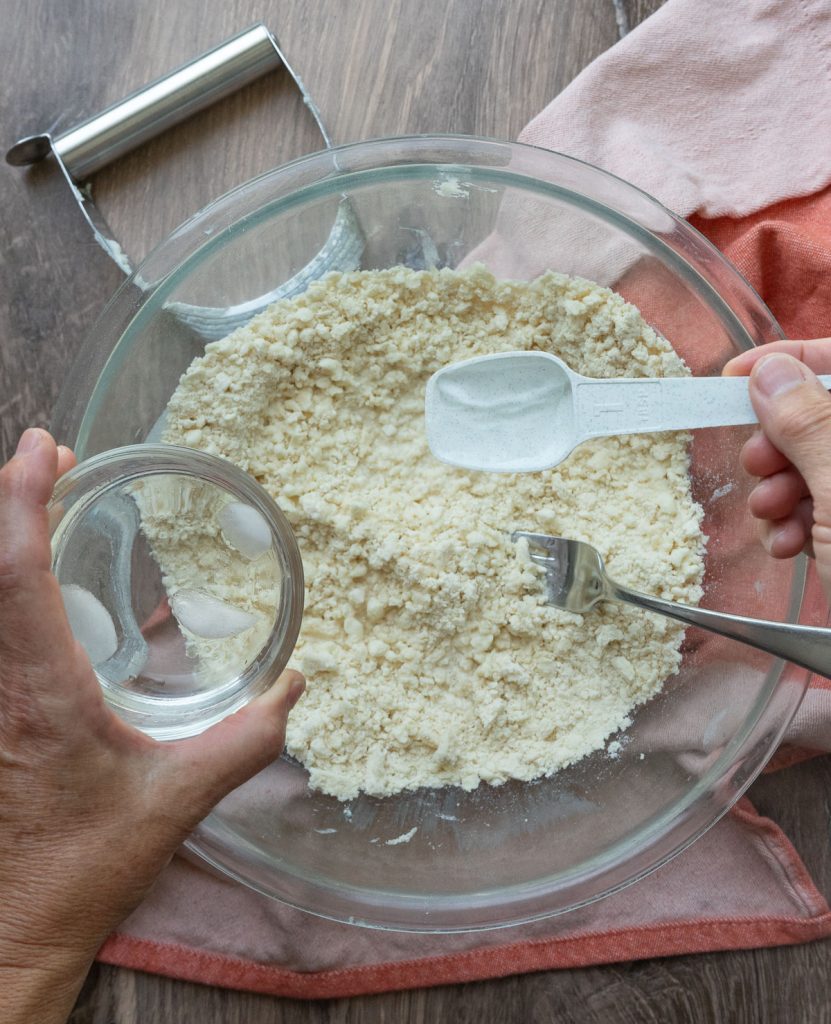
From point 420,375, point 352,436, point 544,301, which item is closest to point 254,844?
point 352,436

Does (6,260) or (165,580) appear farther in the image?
(6,260)

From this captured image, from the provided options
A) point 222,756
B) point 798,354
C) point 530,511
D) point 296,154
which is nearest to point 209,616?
point 222,756

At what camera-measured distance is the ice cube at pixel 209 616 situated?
0.98 meters

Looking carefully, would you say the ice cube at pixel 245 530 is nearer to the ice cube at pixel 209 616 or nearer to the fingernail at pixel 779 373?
the ice cube at pixel 209 616

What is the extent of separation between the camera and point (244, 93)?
1.22 meters

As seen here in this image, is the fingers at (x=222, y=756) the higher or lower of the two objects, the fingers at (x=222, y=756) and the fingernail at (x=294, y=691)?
the higher

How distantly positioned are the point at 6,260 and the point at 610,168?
2.78 ft

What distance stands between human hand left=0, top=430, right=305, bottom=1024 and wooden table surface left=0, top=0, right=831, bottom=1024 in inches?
16.4

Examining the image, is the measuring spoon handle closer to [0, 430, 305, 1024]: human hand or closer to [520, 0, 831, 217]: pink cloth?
[520, 0, 831, 217]: pink cloth

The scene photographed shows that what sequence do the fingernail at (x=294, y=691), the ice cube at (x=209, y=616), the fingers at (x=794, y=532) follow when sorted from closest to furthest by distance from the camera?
1. the fingernail at (x=294, y=691)
2. the ice cube at (x=209, y=616)
3. the fingers at (x=794, y=532)

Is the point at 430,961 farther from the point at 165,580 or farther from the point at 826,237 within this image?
the point at 826,237

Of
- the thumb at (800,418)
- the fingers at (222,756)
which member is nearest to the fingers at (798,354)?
the thumb at (800,418)

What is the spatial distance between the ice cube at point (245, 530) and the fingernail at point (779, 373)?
567 mm

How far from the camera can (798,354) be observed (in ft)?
3.51
